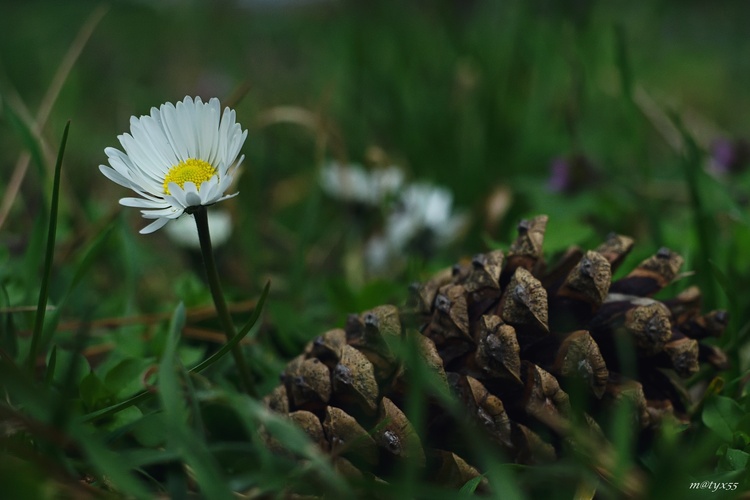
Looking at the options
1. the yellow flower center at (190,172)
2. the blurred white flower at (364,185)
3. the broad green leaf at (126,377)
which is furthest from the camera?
the blurred white flower at (364,185)

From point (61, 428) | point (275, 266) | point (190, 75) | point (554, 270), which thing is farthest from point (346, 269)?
point (190, 75)

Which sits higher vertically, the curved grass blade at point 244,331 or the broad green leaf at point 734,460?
the curved grass blade at point 244,331

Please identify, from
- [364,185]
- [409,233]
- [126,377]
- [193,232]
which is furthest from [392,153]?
[126,377]

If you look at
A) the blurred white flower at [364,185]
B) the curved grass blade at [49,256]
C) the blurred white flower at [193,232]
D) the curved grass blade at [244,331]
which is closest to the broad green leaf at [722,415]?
Result: the curved grass blade at [244,331]

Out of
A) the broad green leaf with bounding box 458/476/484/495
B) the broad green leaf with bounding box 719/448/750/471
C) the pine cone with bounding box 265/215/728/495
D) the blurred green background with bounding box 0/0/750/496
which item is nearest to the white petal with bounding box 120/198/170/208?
the blurred green background with bounding box 0/0/750/496

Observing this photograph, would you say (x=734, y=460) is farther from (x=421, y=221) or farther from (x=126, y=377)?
(x=421, y=221)

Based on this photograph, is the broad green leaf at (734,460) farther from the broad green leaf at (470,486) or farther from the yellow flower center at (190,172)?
the yellow flower center at (190,172)

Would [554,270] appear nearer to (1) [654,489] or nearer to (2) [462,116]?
(1) [654,489]

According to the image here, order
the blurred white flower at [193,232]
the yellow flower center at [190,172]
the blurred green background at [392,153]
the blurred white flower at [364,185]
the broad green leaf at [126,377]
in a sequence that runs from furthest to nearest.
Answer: the blurred white flower at [364,185]
the blurred white flower at [193,232]
the blurred green background at [392,153]
the broad green leaf at [126,377]
the yellow flower center at [190,172]
